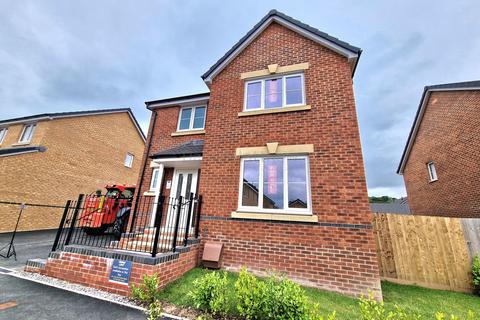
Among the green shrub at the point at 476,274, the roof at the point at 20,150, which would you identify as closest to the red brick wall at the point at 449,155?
the green shrub at the point at 476,274

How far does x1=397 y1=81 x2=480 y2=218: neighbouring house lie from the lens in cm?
1051

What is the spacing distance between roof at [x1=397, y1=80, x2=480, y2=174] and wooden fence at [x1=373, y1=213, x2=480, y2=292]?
9.49m

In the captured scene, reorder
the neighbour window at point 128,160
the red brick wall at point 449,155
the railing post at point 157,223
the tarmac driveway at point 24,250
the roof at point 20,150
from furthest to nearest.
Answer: the neighbour window at point 128,160 → the roof at point 20,150 → the red brick wall at point 449,155 → the tarmac driveway at point 24,250 → the railing post at point 157,223

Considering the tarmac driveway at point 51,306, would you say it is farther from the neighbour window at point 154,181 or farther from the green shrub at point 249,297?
the neighbour window at point 154,181

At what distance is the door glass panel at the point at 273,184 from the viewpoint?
20.3ft

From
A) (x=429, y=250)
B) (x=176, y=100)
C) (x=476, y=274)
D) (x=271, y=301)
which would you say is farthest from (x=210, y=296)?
(x=176, y=100)

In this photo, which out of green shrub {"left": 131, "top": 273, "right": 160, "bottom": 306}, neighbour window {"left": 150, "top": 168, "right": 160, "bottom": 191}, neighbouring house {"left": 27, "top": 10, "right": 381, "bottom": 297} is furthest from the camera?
neighbour window {"left": 150, "top": 168, "right": 160, "bottom": 191}

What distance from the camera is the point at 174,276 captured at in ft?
16.5

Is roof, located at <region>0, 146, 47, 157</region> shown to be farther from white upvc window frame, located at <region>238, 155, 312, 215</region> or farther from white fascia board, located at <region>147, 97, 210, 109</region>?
white upvc window frame, located at <region>238, 155, 312, 215</region>

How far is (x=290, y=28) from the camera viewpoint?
307 inches

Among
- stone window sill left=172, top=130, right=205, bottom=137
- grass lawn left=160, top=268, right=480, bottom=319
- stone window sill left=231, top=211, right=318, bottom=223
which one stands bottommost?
grass lawn left=160, top=268, right=480, bottom=319

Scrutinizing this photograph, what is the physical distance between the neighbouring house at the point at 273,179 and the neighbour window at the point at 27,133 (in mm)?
13221

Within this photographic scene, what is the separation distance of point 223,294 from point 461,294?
6.93m

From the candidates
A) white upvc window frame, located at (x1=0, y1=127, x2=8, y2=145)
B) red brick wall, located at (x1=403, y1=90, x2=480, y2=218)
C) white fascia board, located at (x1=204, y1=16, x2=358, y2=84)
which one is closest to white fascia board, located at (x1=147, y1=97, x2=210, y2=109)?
white fascia board, located at (x1=204, y1=16, x2=358, y2=84)
